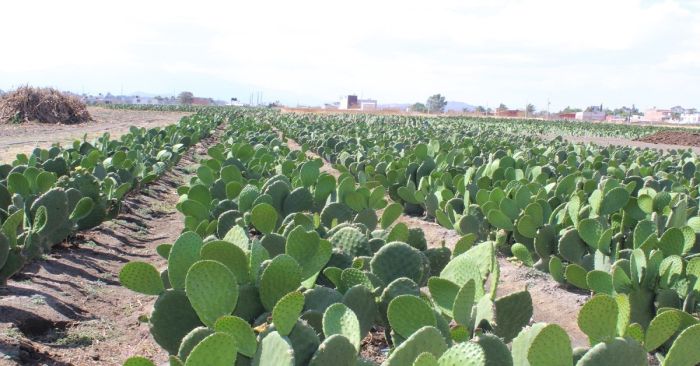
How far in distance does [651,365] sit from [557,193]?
95.4 inches

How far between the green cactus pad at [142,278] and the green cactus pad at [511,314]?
42.9 inches

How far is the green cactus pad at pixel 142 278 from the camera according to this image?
223 cm

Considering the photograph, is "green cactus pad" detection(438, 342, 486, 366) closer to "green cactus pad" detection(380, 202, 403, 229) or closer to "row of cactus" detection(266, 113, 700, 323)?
"row of cactus" detection(266, 113, 700, 323)

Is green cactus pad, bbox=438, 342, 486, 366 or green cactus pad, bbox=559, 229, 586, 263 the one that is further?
green cactus pad, bbox=559, 229, 586, 263

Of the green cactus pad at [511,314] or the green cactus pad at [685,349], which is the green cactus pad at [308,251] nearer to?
the green cactus pad at [511,314]

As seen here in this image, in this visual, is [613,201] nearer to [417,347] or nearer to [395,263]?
[395,263]

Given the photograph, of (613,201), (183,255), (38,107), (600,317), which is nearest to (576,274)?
(613,201)

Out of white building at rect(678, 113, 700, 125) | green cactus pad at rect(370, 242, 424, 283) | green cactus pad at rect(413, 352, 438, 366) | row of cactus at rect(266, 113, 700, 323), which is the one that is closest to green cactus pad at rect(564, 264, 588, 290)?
row of cactus at rect(266, 113, 700, 323)

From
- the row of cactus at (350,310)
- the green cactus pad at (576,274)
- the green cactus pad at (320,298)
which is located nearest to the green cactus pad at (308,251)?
the row of cactus at (350,310)

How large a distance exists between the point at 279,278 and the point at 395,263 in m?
0.50

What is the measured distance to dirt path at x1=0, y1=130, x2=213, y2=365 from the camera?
322 centimetres

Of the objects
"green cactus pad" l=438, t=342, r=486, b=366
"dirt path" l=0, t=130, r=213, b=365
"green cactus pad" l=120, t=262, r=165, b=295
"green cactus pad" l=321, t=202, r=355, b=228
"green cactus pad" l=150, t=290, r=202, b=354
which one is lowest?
"dirt path" l=0, t=130, r=213, b=365

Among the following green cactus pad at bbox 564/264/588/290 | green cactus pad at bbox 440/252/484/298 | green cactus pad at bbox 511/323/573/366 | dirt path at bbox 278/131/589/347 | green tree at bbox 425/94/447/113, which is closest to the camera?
green cactus pad at bbox 511/323/573/366

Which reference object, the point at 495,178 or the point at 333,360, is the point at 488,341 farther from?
the point at 495,178
